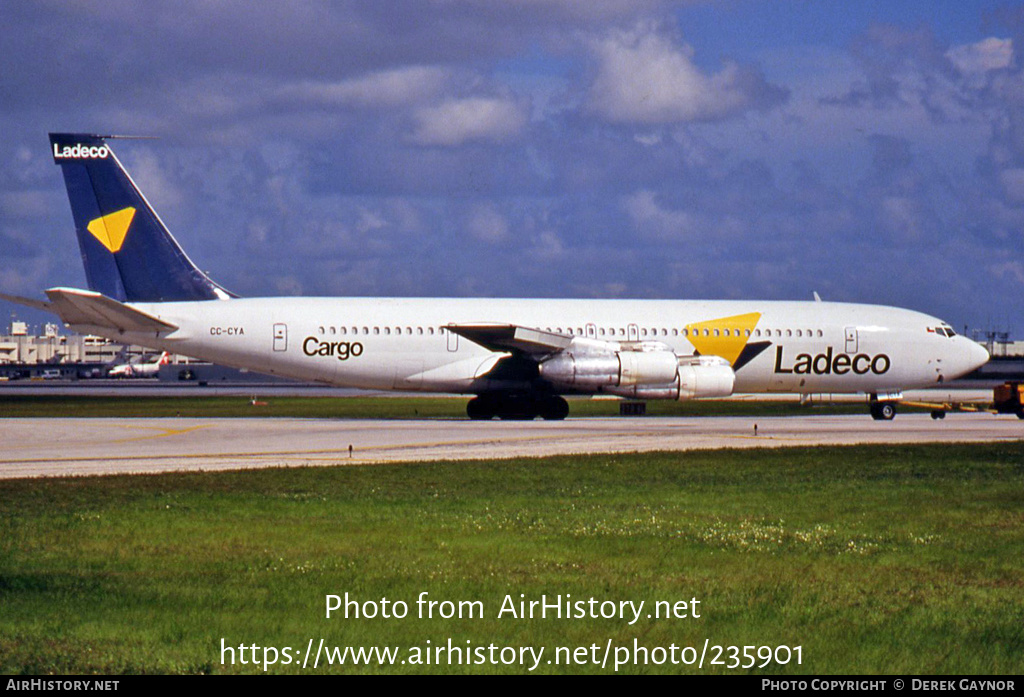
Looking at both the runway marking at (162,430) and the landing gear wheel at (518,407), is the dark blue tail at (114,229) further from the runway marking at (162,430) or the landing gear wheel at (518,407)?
the landing gear wheel at (518,407)

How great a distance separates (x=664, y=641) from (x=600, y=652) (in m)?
0.53

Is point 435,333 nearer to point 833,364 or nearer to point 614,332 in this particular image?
point 614,332

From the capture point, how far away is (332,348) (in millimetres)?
36438

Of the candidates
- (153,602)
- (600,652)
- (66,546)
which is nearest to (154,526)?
(66,546)

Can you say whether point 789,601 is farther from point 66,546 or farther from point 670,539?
point 66,546

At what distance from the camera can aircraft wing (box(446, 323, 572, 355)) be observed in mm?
35000

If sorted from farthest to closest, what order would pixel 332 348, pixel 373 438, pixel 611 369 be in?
pixel 332 348
pixel 611 369
pixel 373 438

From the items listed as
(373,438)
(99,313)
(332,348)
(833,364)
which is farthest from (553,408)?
(99,313)

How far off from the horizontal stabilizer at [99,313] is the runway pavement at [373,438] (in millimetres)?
2988

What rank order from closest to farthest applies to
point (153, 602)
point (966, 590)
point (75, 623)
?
point (75, 623) < point (153, 602) < point (966, 590)

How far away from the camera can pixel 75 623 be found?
26.7 ft

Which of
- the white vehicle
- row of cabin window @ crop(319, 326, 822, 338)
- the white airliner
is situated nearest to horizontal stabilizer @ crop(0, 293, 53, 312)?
the white airliner

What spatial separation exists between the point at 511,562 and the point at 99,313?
2655 centimetres

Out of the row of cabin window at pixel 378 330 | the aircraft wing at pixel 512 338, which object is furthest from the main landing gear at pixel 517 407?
the row of cabin window at pixel 378 330
